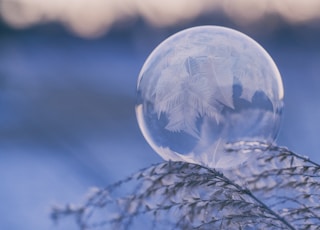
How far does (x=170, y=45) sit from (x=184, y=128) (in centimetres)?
34

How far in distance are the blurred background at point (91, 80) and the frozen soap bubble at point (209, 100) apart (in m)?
3.04

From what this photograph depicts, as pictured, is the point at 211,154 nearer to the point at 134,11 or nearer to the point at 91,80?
the point at 91,80

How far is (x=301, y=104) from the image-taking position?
32.3 feet

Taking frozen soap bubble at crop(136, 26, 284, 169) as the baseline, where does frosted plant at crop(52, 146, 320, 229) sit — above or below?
below

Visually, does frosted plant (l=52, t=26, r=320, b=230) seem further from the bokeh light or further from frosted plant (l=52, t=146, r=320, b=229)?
the bokeh light

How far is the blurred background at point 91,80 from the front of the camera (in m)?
7.35

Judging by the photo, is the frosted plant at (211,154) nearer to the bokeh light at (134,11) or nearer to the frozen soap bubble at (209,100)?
the frozen soap bubble at (209,100)

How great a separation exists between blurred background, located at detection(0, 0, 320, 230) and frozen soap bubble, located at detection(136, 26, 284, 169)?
9.98ft

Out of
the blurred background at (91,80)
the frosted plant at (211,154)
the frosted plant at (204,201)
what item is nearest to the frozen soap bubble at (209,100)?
the frosted plant at (211,154)

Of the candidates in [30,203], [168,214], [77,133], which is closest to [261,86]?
[168,214]

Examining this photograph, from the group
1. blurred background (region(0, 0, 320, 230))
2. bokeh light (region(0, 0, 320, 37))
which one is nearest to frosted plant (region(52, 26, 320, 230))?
blurred background (region(0, 0, 320, 230))

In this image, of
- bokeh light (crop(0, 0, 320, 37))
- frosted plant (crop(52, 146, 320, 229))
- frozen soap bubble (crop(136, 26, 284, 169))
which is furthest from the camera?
bokeh light (crop(0, 0, 320, 37))

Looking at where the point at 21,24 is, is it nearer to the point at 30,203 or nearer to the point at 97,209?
the point at 30,203

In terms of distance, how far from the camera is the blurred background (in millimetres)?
7348
